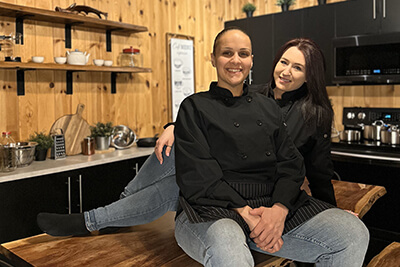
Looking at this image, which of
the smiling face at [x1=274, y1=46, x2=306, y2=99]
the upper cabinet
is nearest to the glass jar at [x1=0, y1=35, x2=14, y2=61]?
the smiling face at [x1=274, y1=46, x2=306, y2=99]

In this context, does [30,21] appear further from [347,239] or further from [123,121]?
[347,239]

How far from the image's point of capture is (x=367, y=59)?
3408 millimetres

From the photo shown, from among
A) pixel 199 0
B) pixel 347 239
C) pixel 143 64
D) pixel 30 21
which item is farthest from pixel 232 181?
pixel 199 0

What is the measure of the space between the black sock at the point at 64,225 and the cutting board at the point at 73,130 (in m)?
1.42

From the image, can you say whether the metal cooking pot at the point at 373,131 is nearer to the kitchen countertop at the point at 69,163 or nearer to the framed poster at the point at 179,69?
the framed poster at the point at 179,69

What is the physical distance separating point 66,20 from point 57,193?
1.36m

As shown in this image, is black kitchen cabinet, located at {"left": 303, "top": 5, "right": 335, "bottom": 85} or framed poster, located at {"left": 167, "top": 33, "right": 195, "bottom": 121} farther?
framed poster, located at {"left": 167, "top": 33, "right": 195, "bottom": 121}

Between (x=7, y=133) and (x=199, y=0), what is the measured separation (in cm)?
254

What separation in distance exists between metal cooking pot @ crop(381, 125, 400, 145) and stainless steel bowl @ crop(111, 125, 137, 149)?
2.10m

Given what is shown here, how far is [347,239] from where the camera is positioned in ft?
4.77

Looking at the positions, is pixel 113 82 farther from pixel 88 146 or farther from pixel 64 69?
pixel 88 146

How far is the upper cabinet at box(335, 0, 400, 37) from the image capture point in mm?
3270

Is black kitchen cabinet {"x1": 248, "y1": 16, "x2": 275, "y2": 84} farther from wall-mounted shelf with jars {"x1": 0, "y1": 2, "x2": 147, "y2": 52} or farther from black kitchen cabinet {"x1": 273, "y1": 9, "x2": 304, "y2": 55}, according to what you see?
wall-mounted shelf with jars {"x1": 0, "y1": 2, "x2": 147, "y2": 52}

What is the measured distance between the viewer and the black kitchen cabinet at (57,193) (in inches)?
98.3
